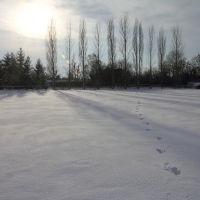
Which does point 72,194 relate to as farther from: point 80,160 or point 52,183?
point 80,160

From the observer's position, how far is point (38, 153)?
8.44ft

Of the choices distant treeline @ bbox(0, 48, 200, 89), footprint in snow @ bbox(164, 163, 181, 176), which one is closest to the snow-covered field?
footprint in snow @ bbox(164, 163, 181, 176)

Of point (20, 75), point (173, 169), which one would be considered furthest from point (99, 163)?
point (20, 75)

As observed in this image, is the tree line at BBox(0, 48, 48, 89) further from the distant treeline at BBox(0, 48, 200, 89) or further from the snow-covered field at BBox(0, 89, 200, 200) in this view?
the snow-covered field at BBox(0, 89, 200, 200)

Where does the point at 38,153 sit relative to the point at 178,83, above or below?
below

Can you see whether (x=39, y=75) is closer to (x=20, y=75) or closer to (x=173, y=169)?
(x=20, y=75)

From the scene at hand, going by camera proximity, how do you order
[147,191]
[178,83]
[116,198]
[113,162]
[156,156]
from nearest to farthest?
[116,198] < [147,191] < [113,162] < [156,156] < [178,83]

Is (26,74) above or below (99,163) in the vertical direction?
above

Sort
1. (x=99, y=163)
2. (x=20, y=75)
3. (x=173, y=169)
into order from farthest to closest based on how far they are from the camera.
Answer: (x=20, y=75) < (x=99, y=163) < (x=173, y=169)

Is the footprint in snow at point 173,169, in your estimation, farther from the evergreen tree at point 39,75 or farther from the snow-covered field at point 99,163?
the evergreen tree at point 39,75

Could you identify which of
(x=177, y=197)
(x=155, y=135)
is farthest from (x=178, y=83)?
(x=177, y=197)

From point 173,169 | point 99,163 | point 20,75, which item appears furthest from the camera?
point 20,75

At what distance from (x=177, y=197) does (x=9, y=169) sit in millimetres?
1733

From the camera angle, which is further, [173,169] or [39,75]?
[39,75]
